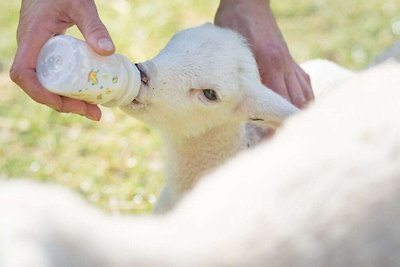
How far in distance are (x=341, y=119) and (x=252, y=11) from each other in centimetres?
202

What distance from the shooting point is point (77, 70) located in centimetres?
227

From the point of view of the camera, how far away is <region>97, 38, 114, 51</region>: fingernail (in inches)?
91.1

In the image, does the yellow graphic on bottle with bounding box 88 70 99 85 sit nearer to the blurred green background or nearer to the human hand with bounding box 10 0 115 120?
the human hand with bounding box 10 0 115 120

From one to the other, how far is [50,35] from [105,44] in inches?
7.6

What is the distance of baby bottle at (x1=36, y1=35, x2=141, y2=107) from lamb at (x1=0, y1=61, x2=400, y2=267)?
120 centimetres

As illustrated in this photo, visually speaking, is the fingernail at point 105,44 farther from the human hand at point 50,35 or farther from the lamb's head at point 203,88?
the lamb's head at point 203,88

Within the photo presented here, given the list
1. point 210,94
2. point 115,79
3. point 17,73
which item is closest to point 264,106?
point 210,94

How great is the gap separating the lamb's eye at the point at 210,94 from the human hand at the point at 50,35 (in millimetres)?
437

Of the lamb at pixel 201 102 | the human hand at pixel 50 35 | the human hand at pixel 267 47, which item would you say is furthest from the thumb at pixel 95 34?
the human hand at pixel 267 47

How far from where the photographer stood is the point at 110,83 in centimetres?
239

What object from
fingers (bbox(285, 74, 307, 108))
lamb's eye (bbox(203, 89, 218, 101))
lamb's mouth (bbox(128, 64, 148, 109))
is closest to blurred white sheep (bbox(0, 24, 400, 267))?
lamb's mouth (bbox(128, 64, 148, 109))

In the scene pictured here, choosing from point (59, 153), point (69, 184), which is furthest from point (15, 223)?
point (59, 153)

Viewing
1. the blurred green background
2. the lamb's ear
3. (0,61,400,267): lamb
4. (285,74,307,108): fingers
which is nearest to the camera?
(0,61,400,267): lamb

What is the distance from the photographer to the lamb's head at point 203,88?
2.72 m
